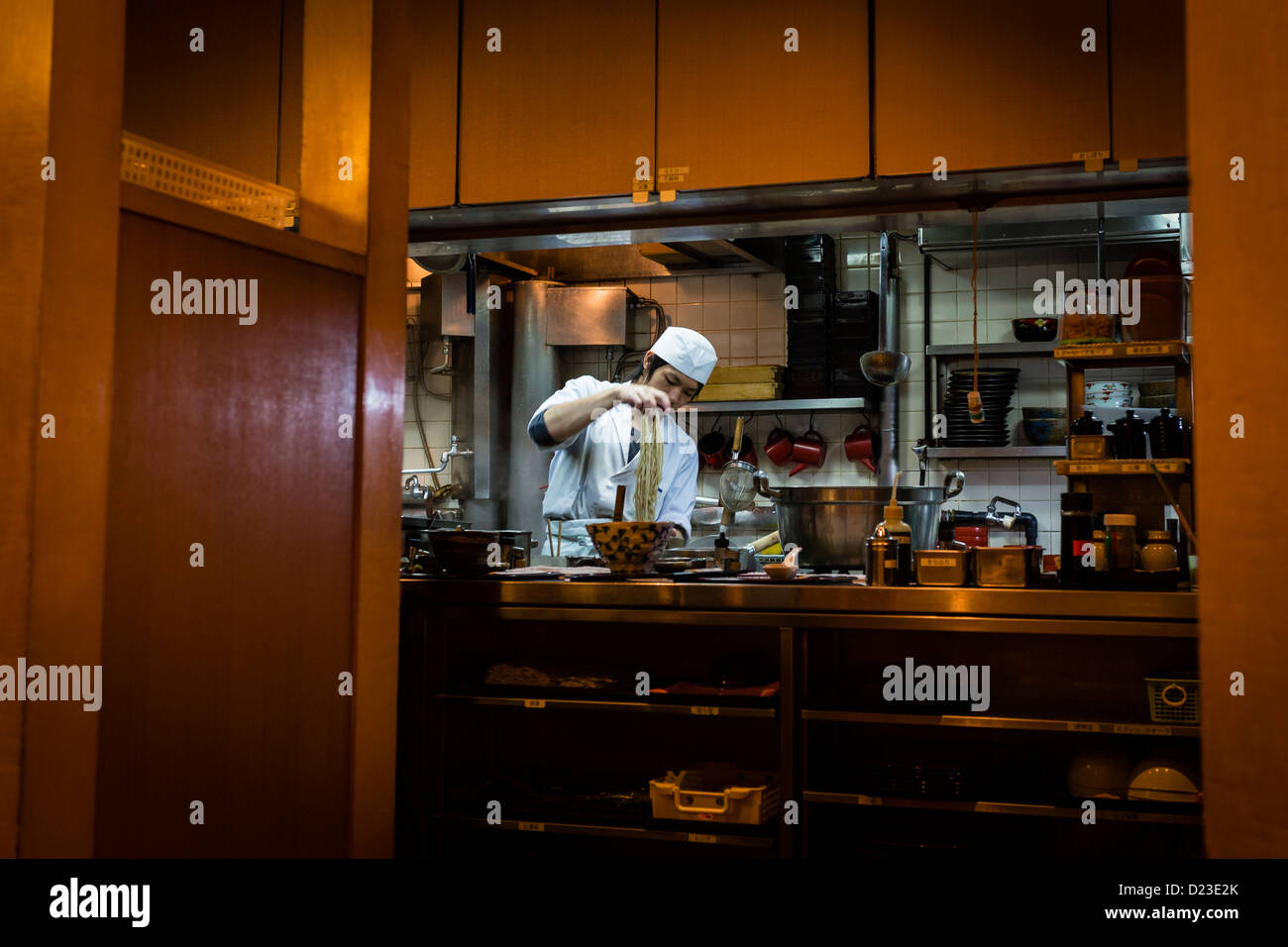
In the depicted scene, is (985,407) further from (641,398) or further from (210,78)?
(210,78)

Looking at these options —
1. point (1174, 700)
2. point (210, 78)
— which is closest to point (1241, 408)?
point (1174, 700)

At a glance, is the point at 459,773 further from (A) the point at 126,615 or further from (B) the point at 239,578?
(A) the point at 126,615

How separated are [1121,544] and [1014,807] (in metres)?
0.66

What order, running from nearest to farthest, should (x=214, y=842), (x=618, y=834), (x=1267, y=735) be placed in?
(x=1267, y=735), (x=214, y=842), (x=618, y=834)

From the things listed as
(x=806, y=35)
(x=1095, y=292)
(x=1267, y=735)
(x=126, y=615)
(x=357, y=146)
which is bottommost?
(x=1267, y=735)

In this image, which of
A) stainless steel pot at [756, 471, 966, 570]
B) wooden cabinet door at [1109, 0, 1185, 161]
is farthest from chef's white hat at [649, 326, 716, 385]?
wooden cabinet door at [1109, 0, 1185, 161]

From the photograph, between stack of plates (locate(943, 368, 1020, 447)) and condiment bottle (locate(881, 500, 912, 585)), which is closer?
condiment bottle (locate(881, 500, 912, 585))

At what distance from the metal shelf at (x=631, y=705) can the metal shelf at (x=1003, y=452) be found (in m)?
3.27

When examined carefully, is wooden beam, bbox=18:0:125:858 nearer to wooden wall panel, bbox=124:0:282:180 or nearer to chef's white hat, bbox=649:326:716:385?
wooden wall panel, bbox=124:0:282:180

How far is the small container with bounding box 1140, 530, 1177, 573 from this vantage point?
257cm

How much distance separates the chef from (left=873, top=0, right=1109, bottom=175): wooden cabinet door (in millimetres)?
1915

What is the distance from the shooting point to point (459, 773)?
3180 millimetres

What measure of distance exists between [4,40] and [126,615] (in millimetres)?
941
